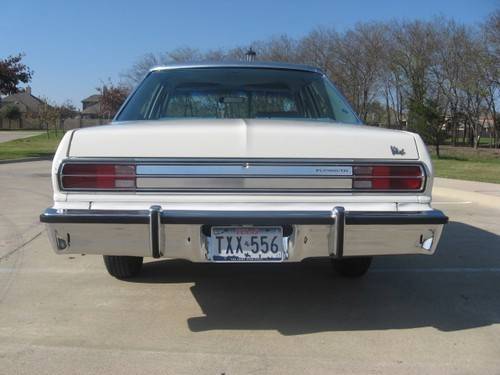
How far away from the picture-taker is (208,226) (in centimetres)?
340

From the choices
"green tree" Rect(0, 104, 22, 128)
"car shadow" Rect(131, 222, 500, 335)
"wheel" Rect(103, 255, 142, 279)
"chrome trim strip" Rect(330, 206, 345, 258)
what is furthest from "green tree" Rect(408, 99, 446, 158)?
"green tree" Rect(0, 104, 22, 128)

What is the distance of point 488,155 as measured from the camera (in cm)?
2733

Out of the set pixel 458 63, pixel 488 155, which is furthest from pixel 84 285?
pixel 458 63

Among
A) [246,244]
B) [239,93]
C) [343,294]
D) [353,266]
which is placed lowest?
[343,294]

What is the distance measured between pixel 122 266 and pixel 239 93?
177 cm

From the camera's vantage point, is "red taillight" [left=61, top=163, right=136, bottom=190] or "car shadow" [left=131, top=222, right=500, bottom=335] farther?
"car shadow" [left=131, top=222, right=500, bottom=335]

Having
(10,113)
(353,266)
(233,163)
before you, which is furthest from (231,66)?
(10,113)

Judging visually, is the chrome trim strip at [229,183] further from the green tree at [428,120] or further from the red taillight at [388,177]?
the green tree at [428,120]

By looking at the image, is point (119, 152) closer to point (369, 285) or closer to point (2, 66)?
point (369, 285)

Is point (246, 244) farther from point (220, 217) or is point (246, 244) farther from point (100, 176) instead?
point (100, 176)

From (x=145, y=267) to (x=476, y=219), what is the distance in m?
5.20

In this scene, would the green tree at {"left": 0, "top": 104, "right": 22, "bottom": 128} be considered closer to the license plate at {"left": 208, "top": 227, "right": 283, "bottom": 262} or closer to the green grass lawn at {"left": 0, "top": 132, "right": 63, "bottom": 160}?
the green grass lawn at {"left": 0, "top": 132, "right": 63, "bottom": 160}

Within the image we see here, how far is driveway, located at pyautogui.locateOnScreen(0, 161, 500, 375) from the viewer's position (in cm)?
333

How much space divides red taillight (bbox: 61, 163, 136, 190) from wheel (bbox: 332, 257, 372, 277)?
89.6 inches
